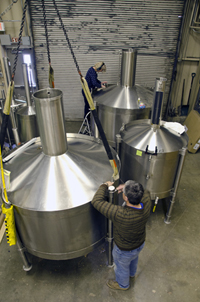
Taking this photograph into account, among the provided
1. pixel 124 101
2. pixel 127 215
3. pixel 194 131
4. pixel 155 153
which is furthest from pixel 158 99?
pixel 194 131

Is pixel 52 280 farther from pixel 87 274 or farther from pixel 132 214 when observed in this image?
pixel 132 214

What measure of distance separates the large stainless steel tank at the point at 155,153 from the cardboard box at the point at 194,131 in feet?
7.33

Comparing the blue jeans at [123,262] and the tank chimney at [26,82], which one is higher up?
the tank chimney at [26,82]

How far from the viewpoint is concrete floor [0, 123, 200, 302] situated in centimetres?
253

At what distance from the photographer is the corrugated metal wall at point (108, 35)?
561 centimetres

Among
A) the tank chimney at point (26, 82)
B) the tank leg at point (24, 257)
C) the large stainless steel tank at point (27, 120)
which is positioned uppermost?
the tank chimney at point (26, 82)

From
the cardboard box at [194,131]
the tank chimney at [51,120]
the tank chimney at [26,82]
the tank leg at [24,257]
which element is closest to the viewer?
the tank chimney at [51,120]

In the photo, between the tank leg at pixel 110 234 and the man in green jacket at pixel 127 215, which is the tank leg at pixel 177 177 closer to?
the man in green jacket at pixel 127 215

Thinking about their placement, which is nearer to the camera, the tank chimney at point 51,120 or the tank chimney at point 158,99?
the tank chimney at point 51,120

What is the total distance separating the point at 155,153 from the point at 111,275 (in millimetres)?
1659

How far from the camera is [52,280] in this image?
8.83 ft

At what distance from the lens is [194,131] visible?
5594 millimetres

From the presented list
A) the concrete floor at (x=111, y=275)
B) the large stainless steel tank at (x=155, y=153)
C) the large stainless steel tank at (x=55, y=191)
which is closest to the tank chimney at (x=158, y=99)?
the large stainless steel tank at (x=155, y=153)

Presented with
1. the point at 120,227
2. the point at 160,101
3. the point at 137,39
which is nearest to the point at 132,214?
the point at 120,227
